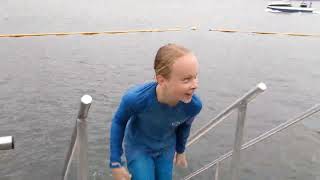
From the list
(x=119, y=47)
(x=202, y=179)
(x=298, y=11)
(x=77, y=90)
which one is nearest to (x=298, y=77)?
(x=119, y=47)

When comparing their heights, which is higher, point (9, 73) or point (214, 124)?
Result: point (214, 124)

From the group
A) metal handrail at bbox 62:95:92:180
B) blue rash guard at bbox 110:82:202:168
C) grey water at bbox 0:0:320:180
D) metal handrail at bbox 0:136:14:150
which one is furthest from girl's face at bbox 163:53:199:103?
metal handrail at bbox 0:136:14:150

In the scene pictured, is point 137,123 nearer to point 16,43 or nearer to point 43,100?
point 43,100

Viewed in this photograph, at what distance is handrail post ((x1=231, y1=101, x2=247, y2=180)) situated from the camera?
3039 millimetres

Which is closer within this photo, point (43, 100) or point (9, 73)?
point (43, 100)

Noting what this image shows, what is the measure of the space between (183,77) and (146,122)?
60 centimetres

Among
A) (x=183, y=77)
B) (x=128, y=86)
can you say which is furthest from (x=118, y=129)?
(x=128, y=86)

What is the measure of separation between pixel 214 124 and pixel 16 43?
31560mm

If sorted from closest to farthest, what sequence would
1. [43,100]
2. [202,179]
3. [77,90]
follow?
1. [202,179]
2. [43,100]
3. [77,90]

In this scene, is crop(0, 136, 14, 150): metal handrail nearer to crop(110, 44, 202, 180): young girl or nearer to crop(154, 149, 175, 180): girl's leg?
crop(110, 44, 202, 180): young girl

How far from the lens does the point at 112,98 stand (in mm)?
18875

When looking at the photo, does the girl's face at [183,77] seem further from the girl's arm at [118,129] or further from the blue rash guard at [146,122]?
the girl's arm at [118,129]

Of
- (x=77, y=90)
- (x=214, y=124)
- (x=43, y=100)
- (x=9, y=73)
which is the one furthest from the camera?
(x=9, y=73)

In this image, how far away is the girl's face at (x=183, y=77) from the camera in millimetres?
2771
